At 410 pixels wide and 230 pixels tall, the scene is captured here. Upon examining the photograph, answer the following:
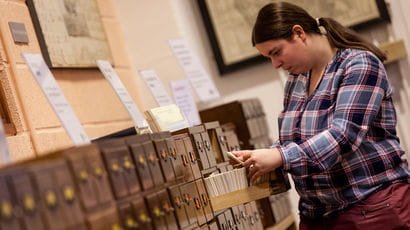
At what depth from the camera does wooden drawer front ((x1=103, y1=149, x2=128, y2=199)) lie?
1.79 meters

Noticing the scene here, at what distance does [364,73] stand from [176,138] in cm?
78

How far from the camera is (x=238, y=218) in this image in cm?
311

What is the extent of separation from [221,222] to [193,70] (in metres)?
1.56

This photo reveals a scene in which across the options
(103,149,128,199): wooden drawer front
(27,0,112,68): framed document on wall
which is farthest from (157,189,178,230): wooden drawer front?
(27,0,112,68): framed document on wall

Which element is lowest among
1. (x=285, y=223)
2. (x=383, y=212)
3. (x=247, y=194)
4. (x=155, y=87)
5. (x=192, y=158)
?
(x=285, y=223)

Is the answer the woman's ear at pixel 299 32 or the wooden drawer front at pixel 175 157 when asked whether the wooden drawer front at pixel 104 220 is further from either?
the woman's ear at pixel 299 32

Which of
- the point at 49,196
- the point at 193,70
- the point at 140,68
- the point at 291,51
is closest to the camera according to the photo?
the point at 49,196

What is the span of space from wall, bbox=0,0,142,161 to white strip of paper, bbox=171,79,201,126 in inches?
18.9

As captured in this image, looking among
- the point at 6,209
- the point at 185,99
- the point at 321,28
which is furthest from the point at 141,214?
the point at 185,99

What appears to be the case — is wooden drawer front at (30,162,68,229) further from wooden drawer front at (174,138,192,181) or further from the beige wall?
the beige wall

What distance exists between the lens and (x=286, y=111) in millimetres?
2748

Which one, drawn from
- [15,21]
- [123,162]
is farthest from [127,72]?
[123,162]

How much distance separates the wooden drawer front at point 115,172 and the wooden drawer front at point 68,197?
222 mm

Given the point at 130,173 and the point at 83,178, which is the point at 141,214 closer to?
the point at 130,173
